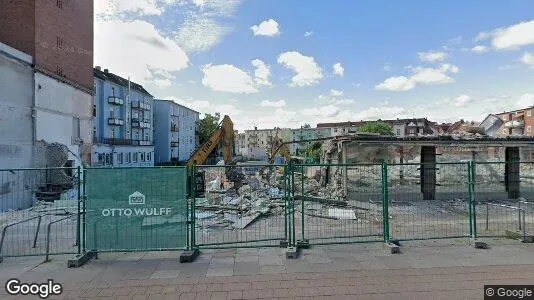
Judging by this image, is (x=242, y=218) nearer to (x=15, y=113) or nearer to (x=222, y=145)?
(x=222, y=145)

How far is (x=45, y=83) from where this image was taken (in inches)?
808

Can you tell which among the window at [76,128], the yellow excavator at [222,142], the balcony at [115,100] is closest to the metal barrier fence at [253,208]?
the yellow excavator at [222,142]

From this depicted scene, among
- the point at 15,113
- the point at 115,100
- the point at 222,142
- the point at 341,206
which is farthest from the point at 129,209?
the point at 115,100

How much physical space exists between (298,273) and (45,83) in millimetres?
20725

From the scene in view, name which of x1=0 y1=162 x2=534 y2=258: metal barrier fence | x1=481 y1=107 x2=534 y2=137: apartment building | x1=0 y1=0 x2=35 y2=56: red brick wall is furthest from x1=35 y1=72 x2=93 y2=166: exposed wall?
x1=481 y1=107 x2=534 y2=137: apartment building

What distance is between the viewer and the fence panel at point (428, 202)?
10172 millimetres

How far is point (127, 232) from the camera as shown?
7074mm

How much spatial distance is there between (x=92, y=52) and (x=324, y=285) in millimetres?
29039

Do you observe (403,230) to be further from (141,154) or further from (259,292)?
(141,154)

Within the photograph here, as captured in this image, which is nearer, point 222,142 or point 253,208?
point 253,208

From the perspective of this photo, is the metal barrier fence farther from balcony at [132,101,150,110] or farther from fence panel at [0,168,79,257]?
balcony at [132,101,150,110]

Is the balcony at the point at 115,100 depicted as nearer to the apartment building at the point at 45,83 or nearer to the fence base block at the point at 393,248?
the apartment building at the point at 45,83

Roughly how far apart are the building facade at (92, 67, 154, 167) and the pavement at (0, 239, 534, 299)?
32683 millimetres

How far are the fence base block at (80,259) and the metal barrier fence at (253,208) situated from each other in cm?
15
